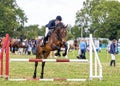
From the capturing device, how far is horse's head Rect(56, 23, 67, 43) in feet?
55.5

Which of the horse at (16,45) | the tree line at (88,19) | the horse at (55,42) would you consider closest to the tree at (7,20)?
the tree line at (88,19)

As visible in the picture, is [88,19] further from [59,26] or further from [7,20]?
[59,26]

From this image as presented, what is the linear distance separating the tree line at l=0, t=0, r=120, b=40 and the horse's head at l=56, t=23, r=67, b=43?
90.1 meters

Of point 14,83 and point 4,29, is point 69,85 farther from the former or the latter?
point 4,29

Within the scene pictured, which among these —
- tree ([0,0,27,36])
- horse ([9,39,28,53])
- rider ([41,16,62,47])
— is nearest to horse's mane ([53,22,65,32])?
rider ([41,16,62,47])

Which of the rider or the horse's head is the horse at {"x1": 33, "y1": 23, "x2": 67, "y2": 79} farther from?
the rider

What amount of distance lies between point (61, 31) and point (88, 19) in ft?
397

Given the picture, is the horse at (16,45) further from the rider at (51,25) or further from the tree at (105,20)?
the tree at (105,20)

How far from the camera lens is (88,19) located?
138 meters

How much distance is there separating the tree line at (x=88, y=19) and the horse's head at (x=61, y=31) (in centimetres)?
9014

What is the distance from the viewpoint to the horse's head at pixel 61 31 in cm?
1692

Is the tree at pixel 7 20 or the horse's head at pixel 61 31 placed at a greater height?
the tree at pixel 7 20

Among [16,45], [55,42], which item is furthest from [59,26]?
[16,45]

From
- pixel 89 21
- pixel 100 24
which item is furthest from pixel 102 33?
pixel 89 21
